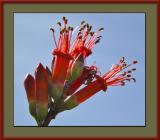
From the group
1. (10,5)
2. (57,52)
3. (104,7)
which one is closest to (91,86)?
(57,52)

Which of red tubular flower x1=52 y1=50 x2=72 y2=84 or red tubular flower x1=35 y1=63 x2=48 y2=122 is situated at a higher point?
red tubular flower x1=52 y1=50 x2=72 y2=84

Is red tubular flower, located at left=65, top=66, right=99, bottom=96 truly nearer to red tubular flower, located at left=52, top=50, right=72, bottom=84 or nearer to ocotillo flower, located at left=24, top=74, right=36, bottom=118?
red tubular flower, located at left=52, top=50, right=72, bottom=84

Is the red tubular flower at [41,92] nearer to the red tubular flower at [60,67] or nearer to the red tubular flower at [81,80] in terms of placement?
the red tubular flower at [60,67]

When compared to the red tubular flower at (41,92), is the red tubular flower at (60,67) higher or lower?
higher

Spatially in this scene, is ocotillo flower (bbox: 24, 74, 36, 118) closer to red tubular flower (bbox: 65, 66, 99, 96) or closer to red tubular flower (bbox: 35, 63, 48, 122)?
red tubular flower (bbox: 35, 63, 48, 122)

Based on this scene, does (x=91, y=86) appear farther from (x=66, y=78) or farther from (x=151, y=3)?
(x=151, y=3)

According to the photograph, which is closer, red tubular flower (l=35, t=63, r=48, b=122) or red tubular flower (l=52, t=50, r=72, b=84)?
red tubular flower (l=35, t=63, r=48, b=122)
